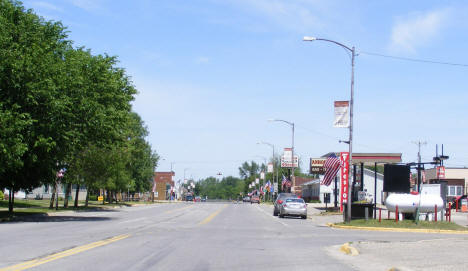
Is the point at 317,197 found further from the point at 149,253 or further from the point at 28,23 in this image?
the point at 149,253

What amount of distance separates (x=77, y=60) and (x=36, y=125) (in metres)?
4.26

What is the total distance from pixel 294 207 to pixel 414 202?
387 inches

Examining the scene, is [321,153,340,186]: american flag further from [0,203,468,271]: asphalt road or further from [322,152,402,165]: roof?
[0,203,468,271]: asphalt road

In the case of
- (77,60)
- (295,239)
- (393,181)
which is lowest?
(295,239)

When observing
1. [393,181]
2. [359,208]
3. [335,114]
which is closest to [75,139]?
[335,114]

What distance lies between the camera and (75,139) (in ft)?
101

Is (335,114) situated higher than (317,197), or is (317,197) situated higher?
(335,114)

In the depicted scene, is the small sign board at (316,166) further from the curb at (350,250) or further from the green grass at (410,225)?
the curb at (350,250)

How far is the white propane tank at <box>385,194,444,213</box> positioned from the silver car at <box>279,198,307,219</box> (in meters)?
8.00

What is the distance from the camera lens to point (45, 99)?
27750 mm

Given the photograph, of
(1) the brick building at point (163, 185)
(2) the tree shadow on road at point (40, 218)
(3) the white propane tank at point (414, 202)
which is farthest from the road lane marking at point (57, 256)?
(1) the brick building at point (163, 185)

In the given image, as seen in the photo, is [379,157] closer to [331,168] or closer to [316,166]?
[331,168]

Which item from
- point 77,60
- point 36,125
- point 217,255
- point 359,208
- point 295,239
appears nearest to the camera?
point 217,255

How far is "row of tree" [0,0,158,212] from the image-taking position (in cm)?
2659
